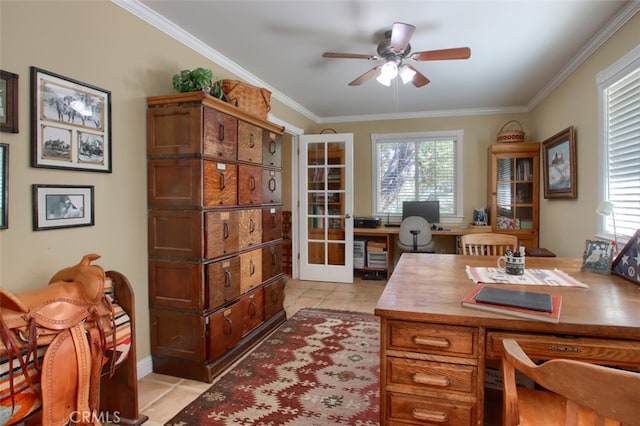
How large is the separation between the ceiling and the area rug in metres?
2.40

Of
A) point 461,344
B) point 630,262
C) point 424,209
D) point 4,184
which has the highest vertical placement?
point 4,184

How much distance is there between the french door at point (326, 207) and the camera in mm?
4648

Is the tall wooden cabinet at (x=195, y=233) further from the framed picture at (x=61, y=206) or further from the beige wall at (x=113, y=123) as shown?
the framed picture at (x=61, y=206)

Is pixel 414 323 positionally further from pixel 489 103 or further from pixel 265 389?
pixel 489 103

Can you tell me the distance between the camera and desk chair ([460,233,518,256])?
2.54 m

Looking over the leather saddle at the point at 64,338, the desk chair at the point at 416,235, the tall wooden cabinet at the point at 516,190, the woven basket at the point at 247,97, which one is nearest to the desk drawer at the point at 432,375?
the leather saddle at the point at 64,338

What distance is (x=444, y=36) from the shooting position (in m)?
2.71

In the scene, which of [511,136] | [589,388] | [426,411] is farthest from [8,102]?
[511,136]

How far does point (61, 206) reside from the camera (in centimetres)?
179

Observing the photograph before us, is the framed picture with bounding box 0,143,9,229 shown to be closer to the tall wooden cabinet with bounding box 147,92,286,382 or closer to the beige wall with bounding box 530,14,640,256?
the tall wooden cabinet with bounding box 147,92,286,382

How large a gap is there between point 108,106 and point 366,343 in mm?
2420

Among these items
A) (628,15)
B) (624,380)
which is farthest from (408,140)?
(624,380)

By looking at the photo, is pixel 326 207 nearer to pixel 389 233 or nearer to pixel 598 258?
pixel 389 233

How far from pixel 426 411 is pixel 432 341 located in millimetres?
254
